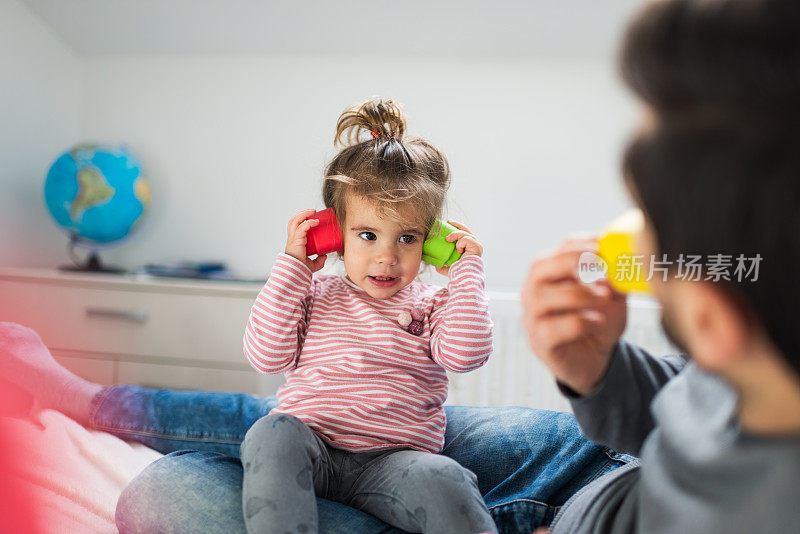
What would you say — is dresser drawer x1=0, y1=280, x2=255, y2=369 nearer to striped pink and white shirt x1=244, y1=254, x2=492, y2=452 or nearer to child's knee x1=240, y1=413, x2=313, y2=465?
striped pink and white shirt x1=244, y1=254, x2=492, y2=452

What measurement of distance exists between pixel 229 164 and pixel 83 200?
480mm

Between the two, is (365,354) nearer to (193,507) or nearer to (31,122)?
(193,507)

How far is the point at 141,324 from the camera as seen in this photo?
2.13 m

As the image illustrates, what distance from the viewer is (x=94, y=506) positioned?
0.97 m

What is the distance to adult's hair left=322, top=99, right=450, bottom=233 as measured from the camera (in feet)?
3.52

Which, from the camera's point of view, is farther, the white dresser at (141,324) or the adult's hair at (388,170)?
the white dresser at (141,324)

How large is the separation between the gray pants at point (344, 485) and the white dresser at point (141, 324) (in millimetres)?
1122

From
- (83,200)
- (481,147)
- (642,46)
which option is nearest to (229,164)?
(83,200)

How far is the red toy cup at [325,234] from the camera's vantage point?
107 cm

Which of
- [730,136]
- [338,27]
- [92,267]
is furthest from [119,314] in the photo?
[730,136]

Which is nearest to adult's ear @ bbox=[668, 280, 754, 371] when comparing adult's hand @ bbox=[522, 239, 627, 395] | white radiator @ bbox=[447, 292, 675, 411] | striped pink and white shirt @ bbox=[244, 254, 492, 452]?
adult's hand @ bbox=[522, 239, 627, 395]

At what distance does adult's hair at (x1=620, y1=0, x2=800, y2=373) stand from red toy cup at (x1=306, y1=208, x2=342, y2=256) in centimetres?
68

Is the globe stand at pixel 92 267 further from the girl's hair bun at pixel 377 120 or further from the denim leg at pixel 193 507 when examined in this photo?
the denim leg at pixel 193 507

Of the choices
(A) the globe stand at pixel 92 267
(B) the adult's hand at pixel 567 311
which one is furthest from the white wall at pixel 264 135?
(B) the adult's hand at pixel 567 311
